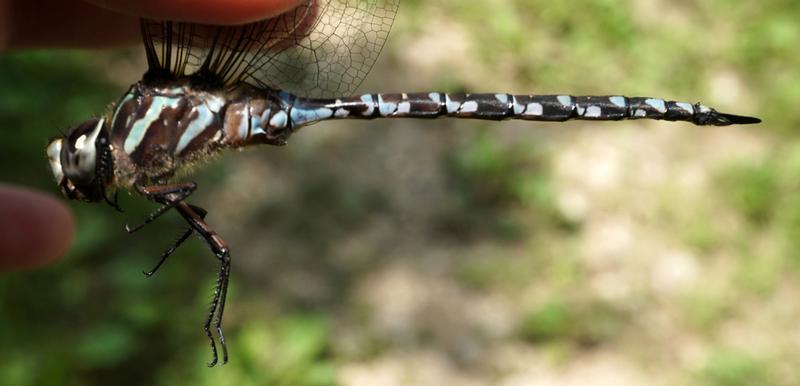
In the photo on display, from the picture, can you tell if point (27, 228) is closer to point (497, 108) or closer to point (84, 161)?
point (84, 161)

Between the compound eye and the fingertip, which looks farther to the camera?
the fingertip

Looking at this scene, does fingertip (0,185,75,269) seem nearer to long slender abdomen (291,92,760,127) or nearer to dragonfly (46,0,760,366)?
dragonfly (46,0,760,366)

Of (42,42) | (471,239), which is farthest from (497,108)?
(471,239)

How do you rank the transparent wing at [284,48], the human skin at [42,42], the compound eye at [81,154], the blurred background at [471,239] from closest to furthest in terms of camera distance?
the compound eye at [81,154], the transparent wing at [284,48], the human skin at [42,42], the blurred background at [471,239]

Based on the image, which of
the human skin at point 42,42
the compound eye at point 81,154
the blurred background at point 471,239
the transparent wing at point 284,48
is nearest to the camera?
the compound eye at point 81,154

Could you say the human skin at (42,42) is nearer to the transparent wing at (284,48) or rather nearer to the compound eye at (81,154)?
the transparent wing at (284,48)

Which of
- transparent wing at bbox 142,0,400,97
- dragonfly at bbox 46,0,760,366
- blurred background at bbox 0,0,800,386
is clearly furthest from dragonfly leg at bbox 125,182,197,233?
blurred background at bbox 0,0,800,386

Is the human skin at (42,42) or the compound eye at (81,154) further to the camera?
the human skin at (42,42)

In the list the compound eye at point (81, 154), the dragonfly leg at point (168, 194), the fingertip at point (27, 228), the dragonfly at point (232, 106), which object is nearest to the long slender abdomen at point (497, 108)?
the dragonfly at point (232, 106)
